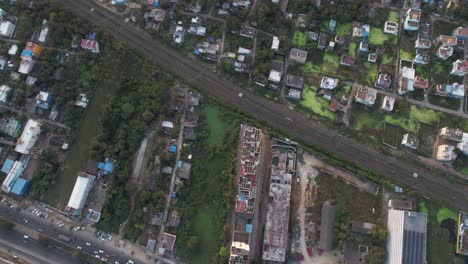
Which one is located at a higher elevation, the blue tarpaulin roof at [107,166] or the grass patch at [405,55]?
the grass patch at [405,55]

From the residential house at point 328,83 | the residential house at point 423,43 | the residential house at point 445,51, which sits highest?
the residential house at point 423,43

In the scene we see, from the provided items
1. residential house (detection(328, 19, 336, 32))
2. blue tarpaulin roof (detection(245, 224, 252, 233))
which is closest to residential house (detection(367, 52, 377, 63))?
residential house (detection(328, 19, 336, 32))


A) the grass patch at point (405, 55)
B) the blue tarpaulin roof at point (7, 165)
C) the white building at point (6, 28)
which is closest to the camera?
the blue tarpaulin roof at point (7, 165)

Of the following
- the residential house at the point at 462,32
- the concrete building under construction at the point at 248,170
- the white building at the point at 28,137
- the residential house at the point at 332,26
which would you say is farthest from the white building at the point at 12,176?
the residential house at the point at 462,32

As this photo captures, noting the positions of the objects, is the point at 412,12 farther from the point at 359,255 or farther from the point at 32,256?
the point at 32,256

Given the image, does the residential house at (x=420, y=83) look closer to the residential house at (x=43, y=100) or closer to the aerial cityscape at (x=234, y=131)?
the aerial cityscape at (x=234, y=131)

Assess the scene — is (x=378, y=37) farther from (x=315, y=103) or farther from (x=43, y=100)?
(x=43, y=100)
